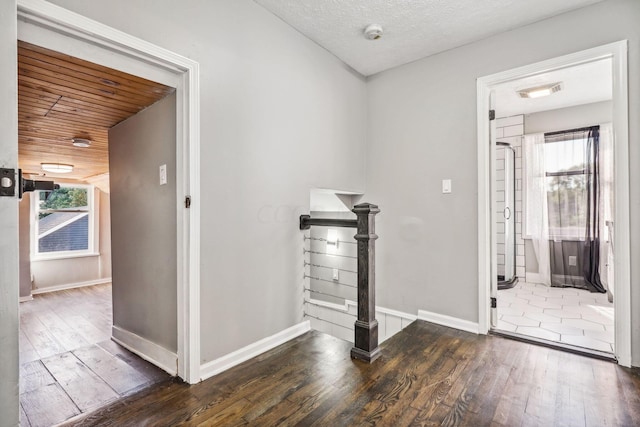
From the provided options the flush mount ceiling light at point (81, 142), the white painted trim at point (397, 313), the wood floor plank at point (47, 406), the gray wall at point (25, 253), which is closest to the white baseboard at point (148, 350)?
the wood floor plank at point (47, 406)

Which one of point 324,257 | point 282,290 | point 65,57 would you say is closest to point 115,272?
point 282,290

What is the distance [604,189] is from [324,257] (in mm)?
3671

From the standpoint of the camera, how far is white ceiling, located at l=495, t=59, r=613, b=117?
320cm

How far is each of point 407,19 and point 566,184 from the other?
3.59 m

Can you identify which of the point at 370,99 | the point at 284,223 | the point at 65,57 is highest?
the point at 370,99

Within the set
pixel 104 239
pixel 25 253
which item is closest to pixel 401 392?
pixel 25 253

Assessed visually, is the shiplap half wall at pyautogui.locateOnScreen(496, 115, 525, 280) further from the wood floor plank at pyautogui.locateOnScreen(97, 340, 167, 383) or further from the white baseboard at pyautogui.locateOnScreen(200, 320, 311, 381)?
the wood floor plank at pyautogui.locateOnScreen(97, 340, 167, 383)

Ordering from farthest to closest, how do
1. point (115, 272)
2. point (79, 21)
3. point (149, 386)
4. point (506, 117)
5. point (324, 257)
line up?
point (506, 117), point (324, 257), point (115, 272), point (149, 386), point (79, 21)

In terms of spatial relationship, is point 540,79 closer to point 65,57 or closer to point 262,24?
point 262,24

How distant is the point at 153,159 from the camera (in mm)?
2139

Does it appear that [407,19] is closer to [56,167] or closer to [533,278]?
[533,278]

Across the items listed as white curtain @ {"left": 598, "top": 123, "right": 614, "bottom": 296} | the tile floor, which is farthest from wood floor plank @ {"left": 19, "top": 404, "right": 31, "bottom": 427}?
white curtain @ {"left": 598, "top": 123, "right": 614, "bottom": 296}

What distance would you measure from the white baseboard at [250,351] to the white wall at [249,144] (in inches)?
1.6

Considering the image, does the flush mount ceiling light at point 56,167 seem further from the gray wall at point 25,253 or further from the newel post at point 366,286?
the newel post at point 366,286
